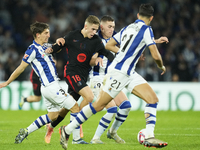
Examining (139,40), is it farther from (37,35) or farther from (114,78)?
(37,35)

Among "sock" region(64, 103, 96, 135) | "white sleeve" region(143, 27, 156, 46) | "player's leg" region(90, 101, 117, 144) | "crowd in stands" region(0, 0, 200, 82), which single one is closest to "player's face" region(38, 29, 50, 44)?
"player's leg" region(90, 101, 117, 144)

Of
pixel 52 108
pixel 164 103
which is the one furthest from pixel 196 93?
pixel 52 108

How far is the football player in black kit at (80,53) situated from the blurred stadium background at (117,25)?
25.4 ft

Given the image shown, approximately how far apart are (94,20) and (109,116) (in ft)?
5.55

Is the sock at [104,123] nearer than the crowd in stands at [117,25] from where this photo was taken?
Yes

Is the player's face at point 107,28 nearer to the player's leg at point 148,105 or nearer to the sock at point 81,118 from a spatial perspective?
the player's leg at point 148,105

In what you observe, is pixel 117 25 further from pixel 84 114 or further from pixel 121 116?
pixel 84 114

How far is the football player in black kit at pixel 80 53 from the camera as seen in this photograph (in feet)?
19.9

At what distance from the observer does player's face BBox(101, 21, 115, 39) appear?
6.82m

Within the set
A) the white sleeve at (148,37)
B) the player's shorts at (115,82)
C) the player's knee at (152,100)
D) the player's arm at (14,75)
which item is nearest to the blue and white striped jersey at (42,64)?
the player's arm at (14,75)

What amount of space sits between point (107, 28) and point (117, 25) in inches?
393

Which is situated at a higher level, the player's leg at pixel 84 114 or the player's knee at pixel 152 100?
the player's knee at pixel 152 100

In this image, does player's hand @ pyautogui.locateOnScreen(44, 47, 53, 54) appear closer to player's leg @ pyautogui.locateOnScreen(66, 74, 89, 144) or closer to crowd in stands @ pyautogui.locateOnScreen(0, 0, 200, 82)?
player's leg @ pyautogui.locateOnScreen(66, 74, 89, 144)

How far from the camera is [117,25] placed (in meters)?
16.7
